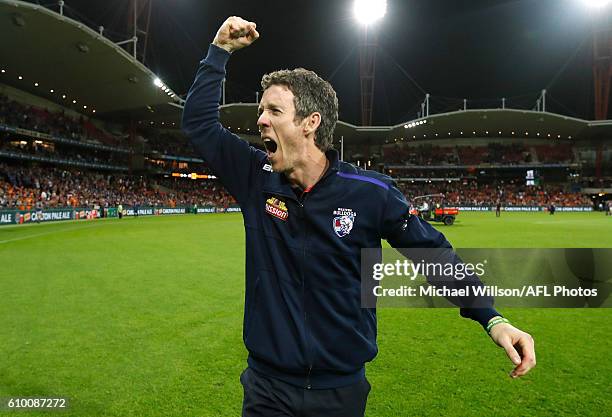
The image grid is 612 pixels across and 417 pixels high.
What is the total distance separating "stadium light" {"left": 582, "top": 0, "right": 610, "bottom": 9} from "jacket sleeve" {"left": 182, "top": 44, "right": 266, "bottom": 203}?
6200cm

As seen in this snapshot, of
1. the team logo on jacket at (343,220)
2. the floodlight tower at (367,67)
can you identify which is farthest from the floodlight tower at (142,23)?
the team logo on jacket at (343,220)

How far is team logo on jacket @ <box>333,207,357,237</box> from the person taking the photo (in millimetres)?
2041

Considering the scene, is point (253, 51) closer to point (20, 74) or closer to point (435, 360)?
point (20, 74)

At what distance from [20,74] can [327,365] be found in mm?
48523

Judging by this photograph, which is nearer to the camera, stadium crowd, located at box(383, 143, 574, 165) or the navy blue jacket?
the navy blue jacket

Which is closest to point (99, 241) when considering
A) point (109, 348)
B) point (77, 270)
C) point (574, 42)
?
point (77, 270)

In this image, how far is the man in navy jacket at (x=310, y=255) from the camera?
1974mm

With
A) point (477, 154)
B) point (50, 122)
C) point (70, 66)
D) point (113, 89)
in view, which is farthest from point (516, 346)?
point (477, 154)

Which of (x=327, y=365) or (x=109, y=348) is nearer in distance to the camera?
(x=327, y=365)

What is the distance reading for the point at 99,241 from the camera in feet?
59.2

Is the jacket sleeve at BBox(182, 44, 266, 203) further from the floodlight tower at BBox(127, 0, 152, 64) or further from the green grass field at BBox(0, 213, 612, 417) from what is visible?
the floodlight tower at BBox(127, 0, 152, 64)

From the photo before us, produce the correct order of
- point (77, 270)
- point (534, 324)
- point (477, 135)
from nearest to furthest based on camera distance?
point (534, 324) < point (77, 270) < point (477, 135)

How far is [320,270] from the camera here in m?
2.01

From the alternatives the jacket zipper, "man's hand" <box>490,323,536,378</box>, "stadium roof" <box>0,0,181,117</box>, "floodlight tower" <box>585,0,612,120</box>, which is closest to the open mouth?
the jacket zipper
